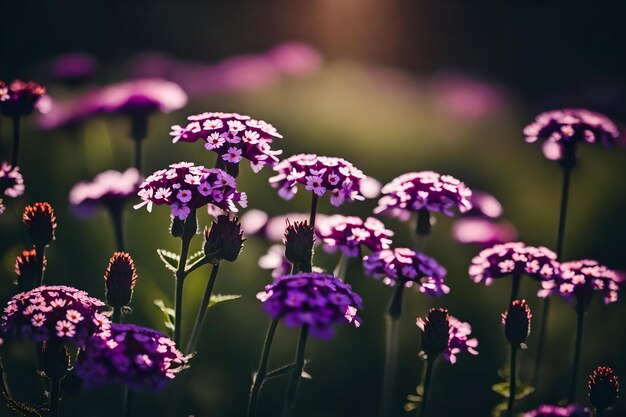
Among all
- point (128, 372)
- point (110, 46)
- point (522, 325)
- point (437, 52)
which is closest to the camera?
point (128, 372)

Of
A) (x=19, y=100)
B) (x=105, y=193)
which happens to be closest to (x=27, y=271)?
(x=19, y=100)

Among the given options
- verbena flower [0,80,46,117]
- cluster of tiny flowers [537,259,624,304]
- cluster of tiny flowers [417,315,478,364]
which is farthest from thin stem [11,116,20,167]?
cluster of tiny flowers [537,259,624,304]

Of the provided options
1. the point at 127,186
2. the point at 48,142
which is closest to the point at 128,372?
the point at 127,186

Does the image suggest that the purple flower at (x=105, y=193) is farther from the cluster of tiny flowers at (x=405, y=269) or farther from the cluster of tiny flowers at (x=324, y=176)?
A: the cluster of tiny flowers at (x=405, y=269)

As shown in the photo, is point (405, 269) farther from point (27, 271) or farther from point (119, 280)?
point (27, 271)

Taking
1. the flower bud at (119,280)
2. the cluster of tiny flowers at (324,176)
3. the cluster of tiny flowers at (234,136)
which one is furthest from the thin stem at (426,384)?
the flower bud at (119,280)

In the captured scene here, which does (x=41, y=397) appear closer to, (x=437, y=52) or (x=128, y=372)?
(x=128, y=372)

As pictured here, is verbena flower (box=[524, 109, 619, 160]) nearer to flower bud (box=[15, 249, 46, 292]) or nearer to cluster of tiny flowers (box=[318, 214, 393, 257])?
cluster of tiny flowers (box=[318, 214, 393, 257])
